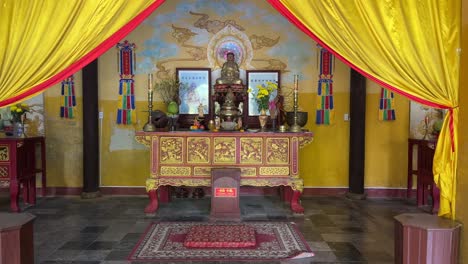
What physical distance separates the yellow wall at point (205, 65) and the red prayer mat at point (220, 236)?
2124 mm

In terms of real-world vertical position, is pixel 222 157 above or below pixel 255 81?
below

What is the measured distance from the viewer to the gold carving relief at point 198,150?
4.61 meters

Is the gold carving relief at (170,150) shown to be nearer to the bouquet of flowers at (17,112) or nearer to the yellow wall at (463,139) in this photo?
the bouquet of flowers at (17,112)

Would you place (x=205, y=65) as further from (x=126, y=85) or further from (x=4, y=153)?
(x=4, y=153)

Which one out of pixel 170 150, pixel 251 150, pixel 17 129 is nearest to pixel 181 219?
pixel 170 150

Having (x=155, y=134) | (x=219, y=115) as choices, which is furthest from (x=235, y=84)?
(x=155, y=134)

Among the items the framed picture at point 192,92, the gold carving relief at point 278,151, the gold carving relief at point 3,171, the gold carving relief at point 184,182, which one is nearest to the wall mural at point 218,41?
the framed picture at point 192,92

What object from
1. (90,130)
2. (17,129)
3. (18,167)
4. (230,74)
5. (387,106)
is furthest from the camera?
(387,106)

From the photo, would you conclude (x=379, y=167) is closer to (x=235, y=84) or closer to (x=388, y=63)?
(x=235, y=84)

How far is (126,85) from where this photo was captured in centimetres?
570

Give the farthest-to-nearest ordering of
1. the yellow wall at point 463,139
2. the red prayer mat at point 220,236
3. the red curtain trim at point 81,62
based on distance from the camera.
Answer: the red prayer mat at point 220,236
the red curtain trim at point 81,62
the yellow wall at point 463,139

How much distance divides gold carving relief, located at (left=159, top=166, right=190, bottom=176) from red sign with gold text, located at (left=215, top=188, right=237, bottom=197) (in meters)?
0.47

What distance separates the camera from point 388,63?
8.64 ft

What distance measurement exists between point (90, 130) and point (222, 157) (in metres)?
2.26
